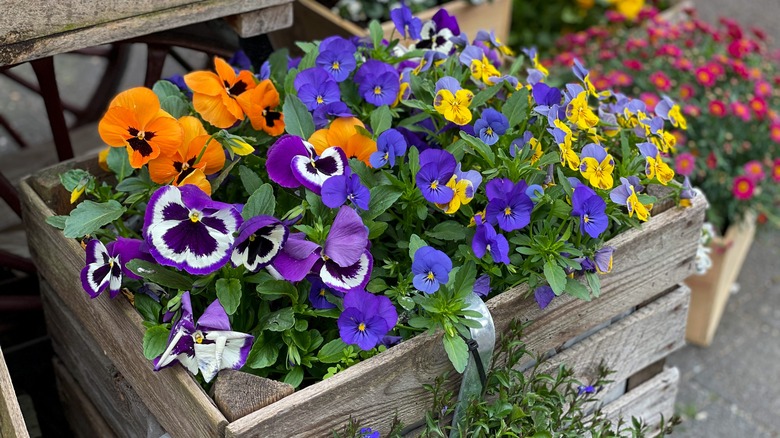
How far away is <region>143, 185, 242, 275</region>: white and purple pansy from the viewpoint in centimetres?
124

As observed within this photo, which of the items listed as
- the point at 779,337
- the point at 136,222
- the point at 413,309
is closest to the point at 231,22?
the point at 136,222

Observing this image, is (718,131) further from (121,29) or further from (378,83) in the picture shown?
(121,29)

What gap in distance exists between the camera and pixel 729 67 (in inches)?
115

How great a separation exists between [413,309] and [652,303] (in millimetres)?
605

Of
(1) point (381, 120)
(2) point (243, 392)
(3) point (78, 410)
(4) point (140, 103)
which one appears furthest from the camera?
(3) point (78, 410)

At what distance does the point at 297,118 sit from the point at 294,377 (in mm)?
472

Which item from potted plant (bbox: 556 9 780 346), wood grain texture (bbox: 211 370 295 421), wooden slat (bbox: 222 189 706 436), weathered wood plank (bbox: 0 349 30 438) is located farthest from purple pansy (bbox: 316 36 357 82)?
potted plant (bbox: 556 9 780 346)

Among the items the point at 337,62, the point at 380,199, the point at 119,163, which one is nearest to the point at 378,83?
the point at 337,62

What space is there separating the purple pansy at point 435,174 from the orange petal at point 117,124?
48 cm

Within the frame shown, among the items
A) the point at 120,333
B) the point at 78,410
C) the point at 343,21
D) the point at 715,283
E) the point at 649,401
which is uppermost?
the point at 120,333

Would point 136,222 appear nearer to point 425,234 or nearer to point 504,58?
point 425,234

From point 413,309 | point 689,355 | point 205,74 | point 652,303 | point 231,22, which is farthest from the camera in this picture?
point 689,355

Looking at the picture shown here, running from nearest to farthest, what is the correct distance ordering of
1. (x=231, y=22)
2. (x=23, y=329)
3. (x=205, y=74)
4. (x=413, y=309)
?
1. (x=413, y=309)
2. (x=205, y=74)
3. (x=231, y=22)
4. (x=23, y=329)

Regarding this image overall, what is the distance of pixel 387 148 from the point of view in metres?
1.45
